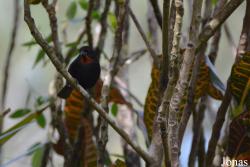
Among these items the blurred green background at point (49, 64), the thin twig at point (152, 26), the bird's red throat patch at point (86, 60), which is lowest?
the blurred green background at point (49, 64)

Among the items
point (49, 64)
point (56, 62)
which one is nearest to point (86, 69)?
A: point (56, 62)

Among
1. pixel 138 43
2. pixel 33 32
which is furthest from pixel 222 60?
pixel 33 32

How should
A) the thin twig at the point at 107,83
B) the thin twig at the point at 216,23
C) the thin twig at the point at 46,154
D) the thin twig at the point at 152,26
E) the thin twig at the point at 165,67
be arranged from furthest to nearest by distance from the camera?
the thin twig at the point at 152,26 → the thin twig at the point at 46,154 → the thin twig at the point at 107,83 → the thin twig at the point at 216,23 → the thin twig at the point at 165,67

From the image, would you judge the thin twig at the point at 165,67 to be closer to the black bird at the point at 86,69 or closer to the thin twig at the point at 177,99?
the thin twig at the point at 177,99

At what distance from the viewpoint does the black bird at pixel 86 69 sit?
312 centimetres

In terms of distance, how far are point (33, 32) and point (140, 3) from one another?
520cm

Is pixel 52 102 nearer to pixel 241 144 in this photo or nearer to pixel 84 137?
pixel 84 137

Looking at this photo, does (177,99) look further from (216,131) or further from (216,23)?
(216,131)

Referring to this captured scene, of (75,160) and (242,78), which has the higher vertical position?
(242,78)

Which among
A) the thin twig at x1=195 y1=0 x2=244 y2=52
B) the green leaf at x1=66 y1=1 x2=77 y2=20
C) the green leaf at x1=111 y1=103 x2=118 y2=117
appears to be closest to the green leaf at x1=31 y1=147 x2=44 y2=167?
the green leaf at x1=111 y1=103 x2=118 y2=117

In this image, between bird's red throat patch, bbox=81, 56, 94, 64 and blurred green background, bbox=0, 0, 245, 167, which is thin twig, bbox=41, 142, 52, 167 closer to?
bird's red throat patch, bbox=81, 56, 94, 64

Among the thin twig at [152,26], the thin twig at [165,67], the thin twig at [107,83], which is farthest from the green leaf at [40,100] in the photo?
the thin twig at [165,67]

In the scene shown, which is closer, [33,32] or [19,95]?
[33,32]

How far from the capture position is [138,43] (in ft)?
Result: 24.2
